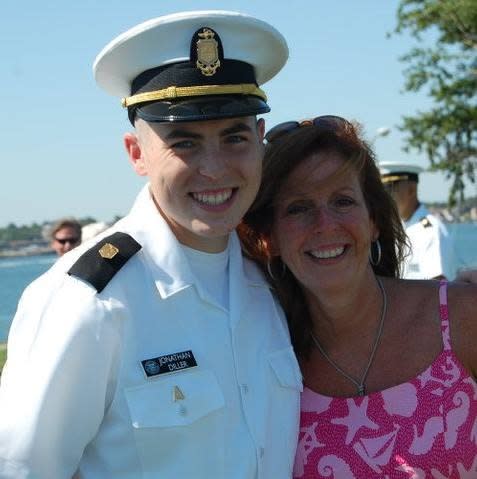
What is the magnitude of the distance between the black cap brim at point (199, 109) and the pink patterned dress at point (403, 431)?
37.9 inches

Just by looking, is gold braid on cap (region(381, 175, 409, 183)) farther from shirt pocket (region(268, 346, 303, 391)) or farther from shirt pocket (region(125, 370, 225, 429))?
shirt pocket (region(125, 370, 225, 429))

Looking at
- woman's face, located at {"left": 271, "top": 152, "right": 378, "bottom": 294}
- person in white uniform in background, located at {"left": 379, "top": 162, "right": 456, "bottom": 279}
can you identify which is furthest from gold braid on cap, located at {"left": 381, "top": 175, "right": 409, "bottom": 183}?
woman's face, located at {"left": 271, "top": 152, "right": 378, "bottom": 294}

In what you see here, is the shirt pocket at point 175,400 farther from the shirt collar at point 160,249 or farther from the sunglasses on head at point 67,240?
the sunglasses on head at point 67,240

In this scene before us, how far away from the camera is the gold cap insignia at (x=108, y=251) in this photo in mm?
2475

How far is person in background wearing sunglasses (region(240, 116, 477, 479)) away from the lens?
274 centimetres

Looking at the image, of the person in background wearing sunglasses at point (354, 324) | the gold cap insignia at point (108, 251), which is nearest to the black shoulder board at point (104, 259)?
the gold cap insignia at point (108, 251)

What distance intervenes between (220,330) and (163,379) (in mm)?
243

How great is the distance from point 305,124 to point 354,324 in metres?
0.70

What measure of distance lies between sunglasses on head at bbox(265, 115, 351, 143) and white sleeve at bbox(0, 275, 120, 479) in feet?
3.31

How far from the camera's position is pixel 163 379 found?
2.41 meters

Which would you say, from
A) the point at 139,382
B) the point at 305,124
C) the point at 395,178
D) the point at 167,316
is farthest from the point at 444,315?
the point at 395,178

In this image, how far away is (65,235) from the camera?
7727 mm

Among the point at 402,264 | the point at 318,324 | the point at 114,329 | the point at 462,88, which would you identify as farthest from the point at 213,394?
the point at 462,88

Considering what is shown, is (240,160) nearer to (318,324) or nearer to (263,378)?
(263,378)
